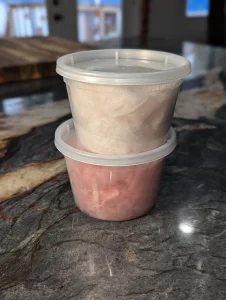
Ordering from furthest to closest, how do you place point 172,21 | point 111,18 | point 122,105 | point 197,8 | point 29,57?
point 197,8 < point 172,21 < point 111,18 < point 29,57 < point 122,105

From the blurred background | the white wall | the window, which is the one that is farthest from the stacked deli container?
the window

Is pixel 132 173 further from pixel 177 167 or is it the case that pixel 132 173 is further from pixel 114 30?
pixel 114 30

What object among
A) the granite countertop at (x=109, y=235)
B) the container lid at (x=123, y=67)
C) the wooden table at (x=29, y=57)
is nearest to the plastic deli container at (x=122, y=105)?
the container lid at (x=123, y=67)

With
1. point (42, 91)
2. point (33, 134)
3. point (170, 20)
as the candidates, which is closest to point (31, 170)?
point (33, 134)

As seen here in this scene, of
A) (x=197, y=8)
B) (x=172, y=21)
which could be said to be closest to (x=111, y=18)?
(x=172, y=21)

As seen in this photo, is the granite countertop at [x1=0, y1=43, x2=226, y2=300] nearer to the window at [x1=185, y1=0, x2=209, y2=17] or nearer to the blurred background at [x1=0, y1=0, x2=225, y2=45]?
the blurred background at [x1=0, y1=0, x2=225, y2=45]

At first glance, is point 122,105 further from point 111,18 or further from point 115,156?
point 111,18
